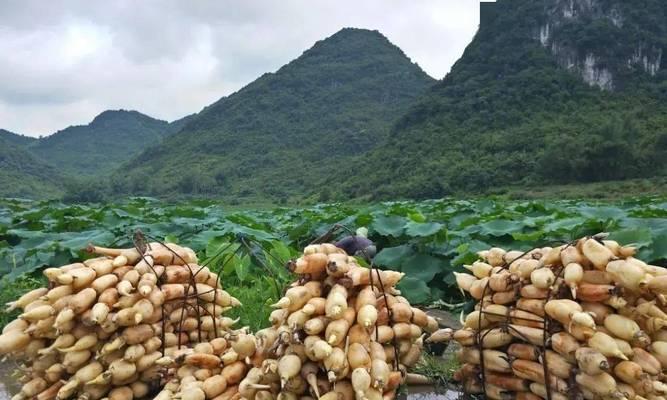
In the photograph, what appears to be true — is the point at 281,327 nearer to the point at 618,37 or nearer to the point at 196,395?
the point at 196,395

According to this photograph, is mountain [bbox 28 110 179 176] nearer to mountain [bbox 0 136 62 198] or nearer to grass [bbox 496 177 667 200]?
mountain [bbox 0 136 62 198]

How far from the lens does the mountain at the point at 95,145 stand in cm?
15475

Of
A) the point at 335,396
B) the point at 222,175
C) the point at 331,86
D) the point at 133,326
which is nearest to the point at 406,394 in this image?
the point at 335,396

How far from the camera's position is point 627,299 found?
9.05ft

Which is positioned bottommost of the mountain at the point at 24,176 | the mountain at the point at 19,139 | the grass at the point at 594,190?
the grass at the point at 594,190

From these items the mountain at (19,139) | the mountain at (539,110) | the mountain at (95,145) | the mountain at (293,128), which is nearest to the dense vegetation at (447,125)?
the mountain at (539,110)

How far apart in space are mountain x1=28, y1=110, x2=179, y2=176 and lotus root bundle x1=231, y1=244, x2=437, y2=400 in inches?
5959

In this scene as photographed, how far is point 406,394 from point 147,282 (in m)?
1.67

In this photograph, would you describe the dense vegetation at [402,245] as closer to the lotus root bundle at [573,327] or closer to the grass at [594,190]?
the lotus root bundle at [573,327]

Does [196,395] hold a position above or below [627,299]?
below

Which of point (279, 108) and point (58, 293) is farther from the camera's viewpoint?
point (279, 108)

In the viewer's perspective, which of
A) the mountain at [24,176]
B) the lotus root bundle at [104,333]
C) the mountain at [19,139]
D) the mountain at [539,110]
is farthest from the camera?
the mountain at [19,139]

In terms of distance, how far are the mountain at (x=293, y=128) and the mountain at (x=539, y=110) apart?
17.4 m

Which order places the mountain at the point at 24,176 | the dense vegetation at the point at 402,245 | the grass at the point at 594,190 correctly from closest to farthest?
the dense vegetation at the point at 402,245
the grass at the point at 594,190
the mountain at the point at 24,176
